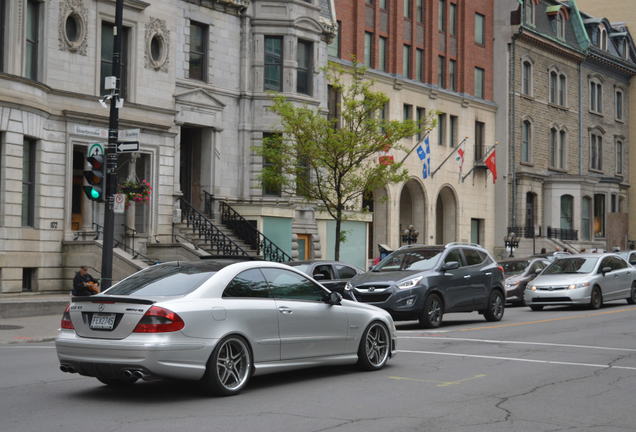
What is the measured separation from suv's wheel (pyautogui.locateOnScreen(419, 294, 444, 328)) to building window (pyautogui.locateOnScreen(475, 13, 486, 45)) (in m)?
36.0

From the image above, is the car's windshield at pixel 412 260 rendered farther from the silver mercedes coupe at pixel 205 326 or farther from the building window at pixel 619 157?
the building window at pixel 619 157

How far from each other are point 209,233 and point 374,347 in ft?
65.5

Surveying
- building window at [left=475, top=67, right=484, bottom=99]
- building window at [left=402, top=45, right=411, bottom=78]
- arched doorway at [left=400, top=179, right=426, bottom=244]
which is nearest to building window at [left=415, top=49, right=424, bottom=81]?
building window at [left=402, top=45, right=411, bottom=78]

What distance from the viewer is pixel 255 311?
10.6 metres

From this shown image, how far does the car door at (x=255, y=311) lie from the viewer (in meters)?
10.4

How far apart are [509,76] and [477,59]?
7.86ft

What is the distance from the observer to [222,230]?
3347 cm

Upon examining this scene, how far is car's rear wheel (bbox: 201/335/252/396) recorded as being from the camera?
32.9 feet

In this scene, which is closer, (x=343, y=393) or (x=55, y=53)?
(x=343, y=393)

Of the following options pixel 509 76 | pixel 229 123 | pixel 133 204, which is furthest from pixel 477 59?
pixel 133 204

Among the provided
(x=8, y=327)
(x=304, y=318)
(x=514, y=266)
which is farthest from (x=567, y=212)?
(x=304, y=318)

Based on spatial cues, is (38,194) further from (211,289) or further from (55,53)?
(211,289)

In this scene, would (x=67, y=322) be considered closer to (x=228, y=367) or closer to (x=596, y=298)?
(x=228, y=367)

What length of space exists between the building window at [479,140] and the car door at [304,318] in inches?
1657
